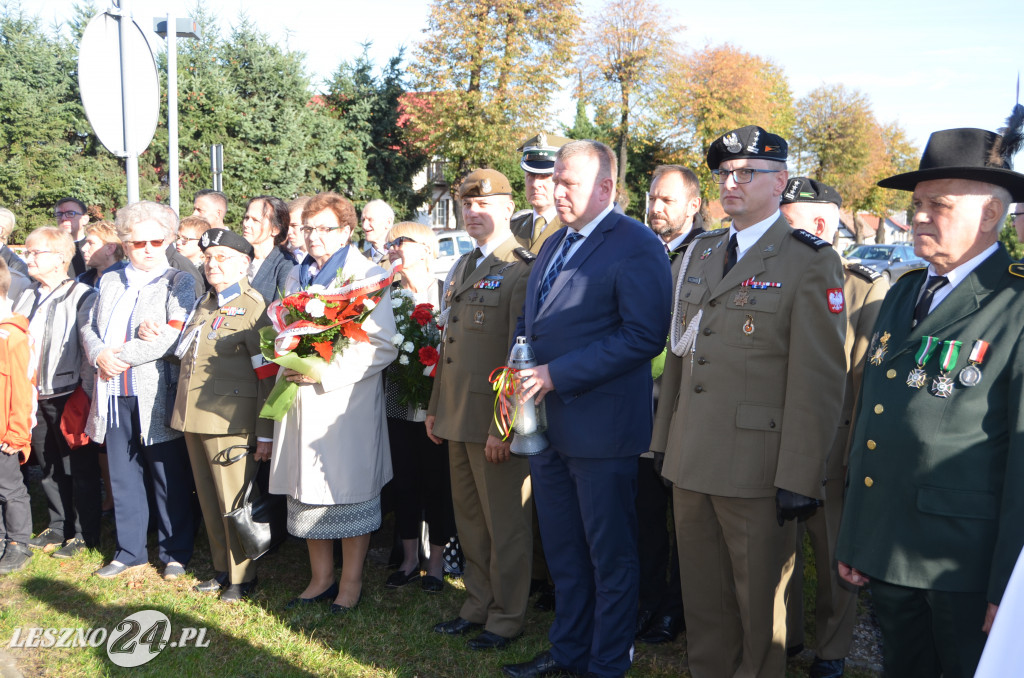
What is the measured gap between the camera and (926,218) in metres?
2.50

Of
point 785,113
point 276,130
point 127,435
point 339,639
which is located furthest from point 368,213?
point 785,113

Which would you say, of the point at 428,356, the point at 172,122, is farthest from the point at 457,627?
the point at 172,122

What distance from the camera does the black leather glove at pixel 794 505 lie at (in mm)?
2977

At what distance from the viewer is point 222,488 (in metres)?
4.78

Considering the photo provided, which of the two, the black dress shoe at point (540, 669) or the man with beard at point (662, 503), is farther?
the man with beard at point (662, 503)

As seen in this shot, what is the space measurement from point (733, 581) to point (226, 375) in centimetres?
307

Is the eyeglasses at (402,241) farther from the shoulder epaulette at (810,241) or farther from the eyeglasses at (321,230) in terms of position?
the shoulder epaulette at (810,241)

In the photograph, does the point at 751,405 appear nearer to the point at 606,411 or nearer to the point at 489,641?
the point at 606,411

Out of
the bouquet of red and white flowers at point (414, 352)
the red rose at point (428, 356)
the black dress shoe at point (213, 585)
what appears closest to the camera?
the red rose at point (428, 356)

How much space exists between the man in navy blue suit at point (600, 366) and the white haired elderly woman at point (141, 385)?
8.85 ft

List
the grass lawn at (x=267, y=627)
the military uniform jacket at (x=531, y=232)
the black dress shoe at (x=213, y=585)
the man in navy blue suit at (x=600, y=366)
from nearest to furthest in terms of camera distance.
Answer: the man in navy blue suit at (x=600, y=366)
the grass lawn at (x=267, y=627)
the military uniform jacket at (x=531, y=232)
the black dress shoe at (x=213, y=585)

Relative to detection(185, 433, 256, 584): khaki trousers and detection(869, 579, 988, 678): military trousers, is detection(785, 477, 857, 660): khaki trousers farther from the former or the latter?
detection(185, 433, 256, 584): khaki trousers

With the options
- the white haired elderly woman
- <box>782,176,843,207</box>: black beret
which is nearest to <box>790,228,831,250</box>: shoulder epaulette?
<box>782,176,843,207</box>: black beret

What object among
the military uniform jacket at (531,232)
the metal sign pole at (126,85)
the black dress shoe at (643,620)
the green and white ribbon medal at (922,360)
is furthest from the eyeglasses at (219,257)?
the green and white ribbon medal at (922,360)
